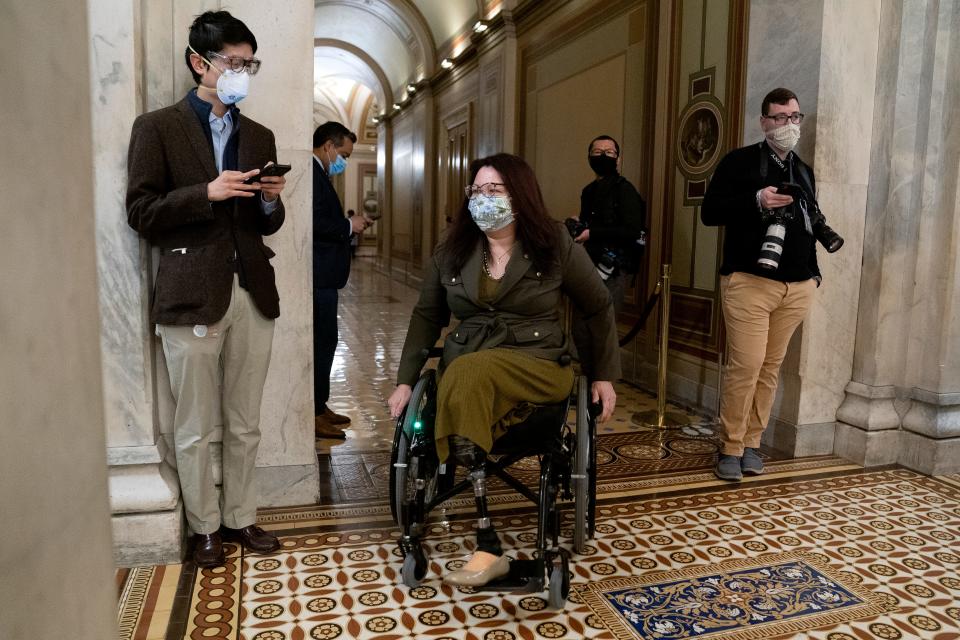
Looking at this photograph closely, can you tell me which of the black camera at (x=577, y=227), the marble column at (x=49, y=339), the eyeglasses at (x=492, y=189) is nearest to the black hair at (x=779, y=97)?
the black camera at (x=577, y=227)

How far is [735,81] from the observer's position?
4.88m

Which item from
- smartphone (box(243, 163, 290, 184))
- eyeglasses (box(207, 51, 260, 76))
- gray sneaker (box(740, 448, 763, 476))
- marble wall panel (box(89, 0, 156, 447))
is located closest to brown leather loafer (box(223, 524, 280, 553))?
marble wall panel (box(89, 0, 156, 447))

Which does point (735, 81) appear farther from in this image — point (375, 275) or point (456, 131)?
point (375, 275)

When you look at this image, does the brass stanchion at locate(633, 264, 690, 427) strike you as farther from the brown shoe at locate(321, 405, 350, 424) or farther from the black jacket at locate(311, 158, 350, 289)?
the black jacket at locate(311, 158, 350, 289)

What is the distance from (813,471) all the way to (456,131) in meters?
8.22

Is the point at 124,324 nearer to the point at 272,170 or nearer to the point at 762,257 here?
the point at 272,170

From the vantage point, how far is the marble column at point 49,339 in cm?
59

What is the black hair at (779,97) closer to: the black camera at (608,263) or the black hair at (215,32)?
the black camera at (608,263)

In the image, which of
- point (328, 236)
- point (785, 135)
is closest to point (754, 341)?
point (785, 135)

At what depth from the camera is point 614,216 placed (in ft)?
16.0

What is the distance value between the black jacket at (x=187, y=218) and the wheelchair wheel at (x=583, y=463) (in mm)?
1184

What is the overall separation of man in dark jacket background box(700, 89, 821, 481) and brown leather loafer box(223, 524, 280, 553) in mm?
2200

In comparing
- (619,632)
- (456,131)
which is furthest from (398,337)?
(619,632)

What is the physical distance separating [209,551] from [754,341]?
2634 millimetres
